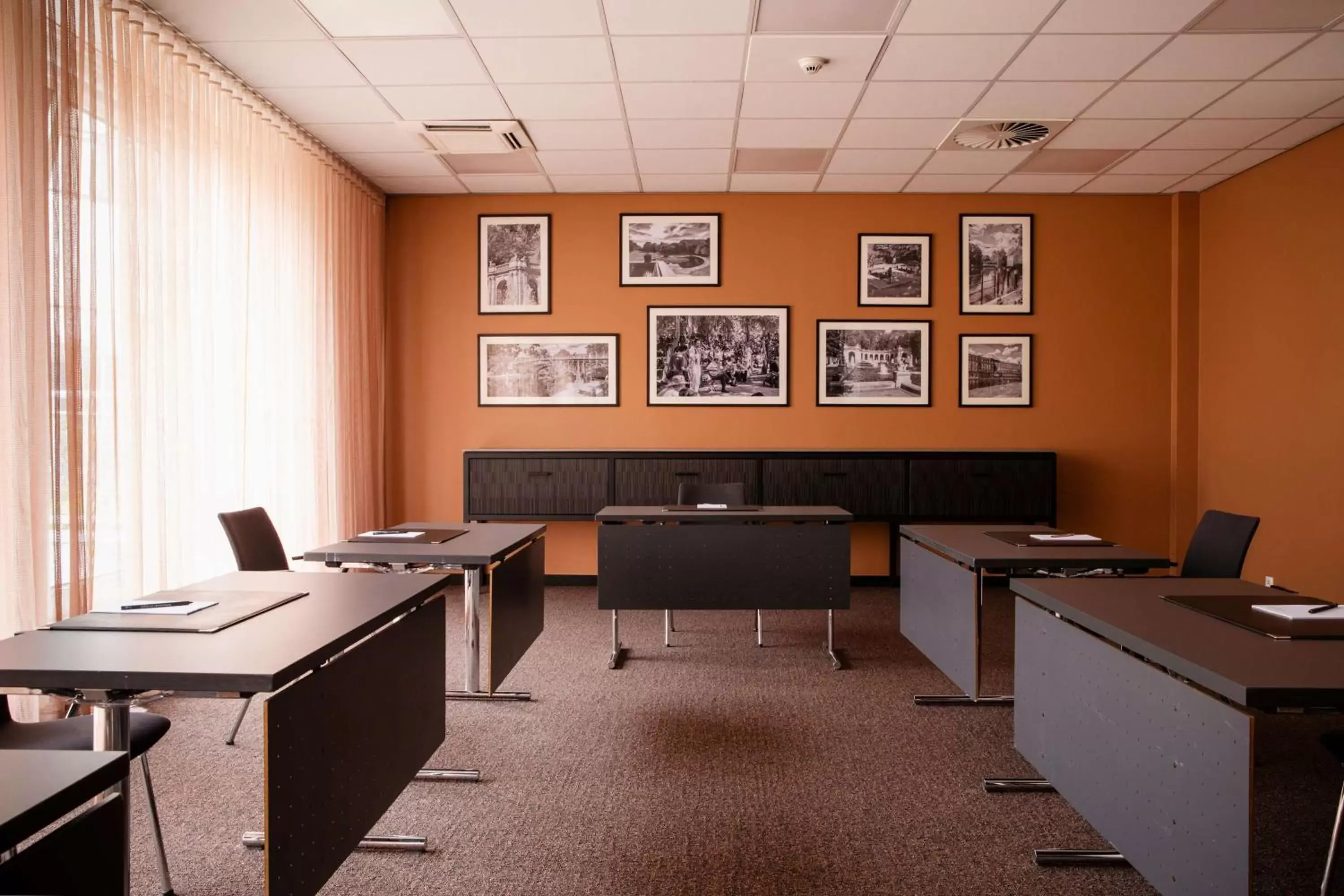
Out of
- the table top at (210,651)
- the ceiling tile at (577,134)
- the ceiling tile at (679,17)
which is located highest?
the ceiling tile at (577,134)

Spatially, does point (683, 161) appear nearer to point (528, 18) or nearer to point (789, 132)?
point (789, 132)

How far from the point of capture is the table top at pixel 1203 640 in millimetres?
1495

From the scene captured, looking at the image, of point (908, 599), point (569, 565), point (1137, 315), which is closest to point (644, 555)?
point (908, 599)

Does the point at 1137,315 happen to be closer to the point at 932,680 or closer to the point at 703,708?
the point at 932,680

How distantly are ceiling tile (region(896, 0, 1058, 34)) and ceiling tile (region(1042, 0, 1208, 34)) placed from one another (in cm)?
10

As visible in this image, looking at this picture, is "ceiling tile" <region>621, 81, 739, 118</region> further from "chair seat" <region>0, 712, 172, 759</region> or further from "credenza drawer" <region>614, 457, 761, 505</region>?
"chair seat" <region>0, 712, 172, 759</region>

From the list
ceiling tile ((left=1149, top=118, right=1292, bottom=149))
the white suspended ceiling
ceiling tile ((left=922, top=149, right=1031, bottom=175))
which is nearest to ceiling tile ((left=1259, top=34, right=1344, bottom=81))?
the white suspended ceiling

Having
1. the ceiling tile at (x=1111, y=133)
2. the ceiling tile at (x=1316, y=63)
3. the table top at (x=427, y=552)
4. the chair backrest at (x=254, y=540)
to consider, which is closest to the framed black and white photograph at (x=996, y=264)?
the ceiling tile at (x=1111, y=133)

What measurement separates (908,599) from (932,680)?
0.42 meters

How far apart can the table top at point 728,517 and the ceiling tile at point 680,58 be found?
2.39 metres

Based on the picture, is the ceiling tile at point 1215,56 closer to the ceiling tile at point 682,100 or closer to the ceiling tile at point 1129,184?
the ceiling tile at point 1129,184

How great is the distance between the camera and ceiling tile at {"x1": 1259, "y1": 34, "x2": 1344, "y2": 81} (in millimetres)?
3742

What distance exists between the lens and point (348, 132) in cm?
496

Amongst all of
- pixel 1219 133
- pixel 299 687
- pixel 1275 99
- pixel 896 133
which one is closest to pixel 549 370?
pixel 896 133
